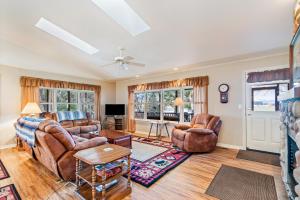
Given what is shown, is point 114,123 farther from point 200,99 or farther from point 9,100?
point 200,99

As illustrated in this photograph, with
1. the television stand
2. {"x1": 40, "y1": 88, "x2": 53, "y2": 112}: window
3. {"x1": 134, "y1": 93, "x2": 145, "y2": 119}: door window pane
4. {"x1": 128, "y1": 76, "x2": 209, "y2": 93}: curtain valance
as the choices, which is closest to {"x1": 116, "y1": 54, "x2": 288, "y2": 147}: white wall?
{"x1": 128, "y1": 76, "x2": 209, "y2": 93}: curtain valance

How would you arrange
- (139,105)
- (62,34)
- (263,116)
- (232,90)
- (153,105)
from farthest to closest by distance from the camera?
(139,105) → (153,105) → (232,90) → (263,116) → (62,34)

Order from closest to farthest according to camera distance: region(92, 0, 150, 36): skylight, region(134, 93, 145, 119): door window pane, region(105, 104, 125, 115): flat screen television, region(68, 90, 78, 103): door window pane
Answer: region(92, 0, 150, 36): skylight < region(68, 90, 78, 103): door window pane < region(134, 93, 145, 119): door window pane < region(105, 104, 125, 115): flat screen television

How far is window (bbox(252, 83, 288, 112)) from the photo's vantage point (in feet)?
12.4

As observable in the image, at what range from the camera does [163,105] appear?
574 centimetres

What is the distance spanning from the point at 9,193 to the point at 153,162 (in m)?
2.29

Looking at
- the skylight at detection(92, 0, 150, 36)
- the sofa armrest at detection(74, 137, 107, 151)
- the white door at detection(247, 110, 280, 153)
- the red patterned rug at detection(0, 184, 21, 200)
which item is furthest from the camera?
the white door at detection(247, 110, 280, 153)

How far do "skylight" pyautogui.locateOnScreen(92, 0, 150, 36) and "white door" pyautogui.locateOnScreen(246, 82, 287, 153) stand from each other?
10.7 feet

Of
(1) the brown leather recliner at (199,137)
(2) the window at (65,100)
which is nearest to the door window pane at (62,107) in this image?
(2) the window at (65,100)

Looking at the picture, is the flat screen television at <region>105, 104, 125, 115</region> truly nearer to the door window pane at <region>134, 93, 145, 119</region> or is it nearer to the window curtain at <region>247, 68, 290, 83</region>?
the door window pane at <region>134, 93, 145, 119</region>

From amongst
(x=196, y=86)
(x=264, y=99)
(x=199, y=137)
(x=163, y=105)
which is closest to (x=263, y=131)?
(x=264, y=99)

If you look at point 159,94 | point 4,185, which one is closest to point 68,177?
point 4,185

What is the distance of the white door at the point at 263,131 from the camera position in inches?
147

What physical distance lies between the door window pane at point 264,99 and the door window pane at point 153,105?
3103 mm
